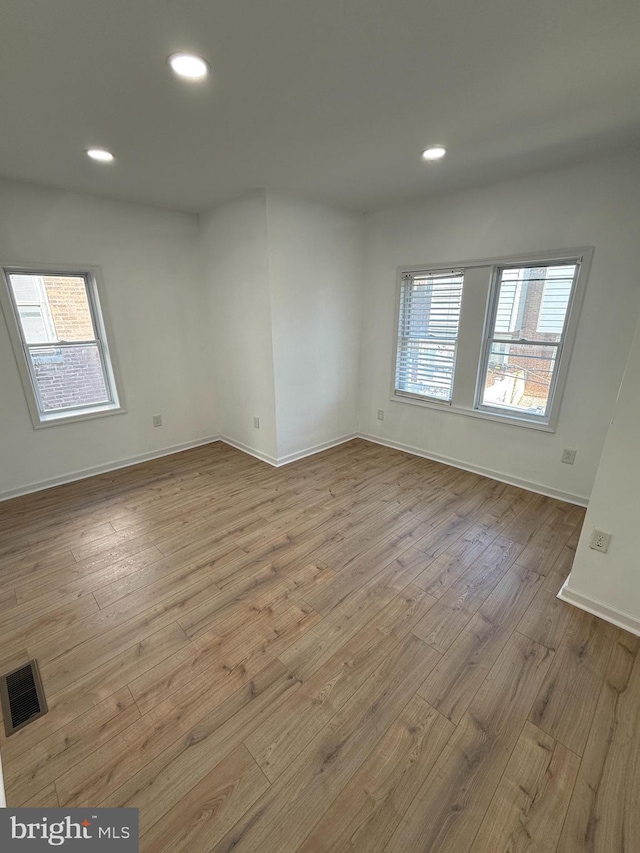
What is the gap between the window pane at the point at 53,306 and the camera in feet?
9.82

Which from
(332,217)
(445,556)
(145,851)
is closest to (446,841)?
(145,851)

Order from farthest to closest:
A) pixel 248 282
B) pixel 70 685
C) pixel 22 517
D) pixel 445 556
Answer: pixel 248 282 < pixel 22 517 < pixel 445 556 < pixel 70 685

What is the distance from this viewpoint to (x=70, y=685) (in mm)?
1562

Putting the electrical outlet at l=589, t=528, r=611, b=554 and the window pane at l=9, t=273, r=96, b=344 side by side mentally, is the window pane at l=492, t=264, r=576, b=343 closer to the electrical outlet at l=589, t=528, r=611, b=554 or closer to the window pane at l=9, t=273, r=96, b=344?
the electrical outlet at l=589, t=528, r=611, b=554

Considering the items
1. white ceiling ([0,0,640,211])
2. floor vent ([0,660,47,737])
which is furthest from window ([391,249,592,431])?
floor vent ([0,660,47,737])

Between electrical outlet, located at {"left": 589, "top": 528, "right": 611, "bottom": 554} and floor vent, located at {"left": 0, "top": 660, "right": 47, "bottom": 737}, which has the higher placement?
electrical outlet, located at {"left": 589, "top": 528, "right": 611, "bottom": 554}

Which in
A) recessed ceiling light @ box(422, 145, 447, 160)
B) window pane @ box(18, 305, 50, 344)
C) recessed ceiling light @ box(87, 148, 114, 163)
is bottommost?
window pane @ box(18, 305, 50, 344)

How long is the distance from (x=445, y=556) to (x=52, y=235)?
404 cm

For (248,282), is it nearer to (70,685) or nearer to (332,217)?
(332,217)

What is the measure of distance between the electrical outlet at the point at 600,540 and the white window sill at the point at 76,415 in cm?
401

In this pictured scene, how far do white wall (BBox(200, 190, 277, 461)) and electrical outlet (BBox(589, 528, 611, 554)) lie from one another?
8.80ft

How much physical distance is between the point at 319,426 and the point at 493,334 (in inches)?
78.6

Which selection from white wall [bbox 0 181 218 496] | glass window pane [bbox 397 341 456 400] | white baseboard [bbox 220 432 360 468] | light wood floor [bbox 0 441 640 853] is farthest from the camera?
white baseboard [bbox 220 432 360 468]

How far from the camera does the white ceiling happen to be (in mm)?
1226
